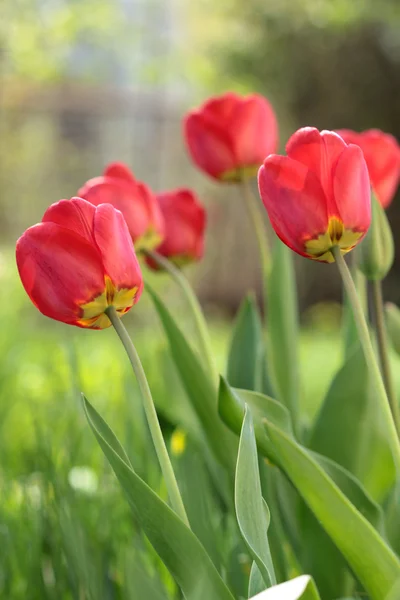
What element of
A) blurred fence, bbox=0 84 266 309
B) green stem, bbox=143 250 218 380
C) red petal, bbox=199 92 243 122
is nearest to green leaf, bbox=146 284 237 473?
green stem, bbox=143 250 218 380

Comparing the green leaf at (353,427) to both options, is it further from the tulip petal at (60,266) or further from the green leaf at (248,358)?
the tulip petal at (60,266)

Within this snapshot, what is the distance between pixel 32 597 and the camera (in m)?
0.76

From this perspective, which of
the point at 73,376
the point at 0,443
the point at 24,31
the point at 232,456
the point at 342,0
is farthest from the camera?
the point at 24,31

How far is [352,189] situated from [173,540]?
22 cm

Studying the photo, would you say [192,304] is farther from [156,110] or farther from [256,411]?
[156,110]

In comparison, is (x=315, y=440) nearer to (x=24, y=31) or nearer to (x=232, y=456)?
(x=232, y=456)

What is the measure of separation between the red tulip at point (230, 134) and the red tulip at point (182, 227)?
0.05 meters

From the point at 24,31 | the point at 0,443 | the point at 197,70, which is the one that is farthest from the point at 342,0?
the point at 0,443

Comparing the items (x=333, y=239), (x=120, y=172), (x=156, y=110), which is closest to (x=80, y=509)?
(x=120, y=172)

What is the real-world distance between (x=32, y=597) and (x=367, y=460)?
13.1 inches

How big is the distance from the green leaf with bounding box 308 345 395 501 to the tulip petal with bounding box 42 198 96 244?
0.28 m

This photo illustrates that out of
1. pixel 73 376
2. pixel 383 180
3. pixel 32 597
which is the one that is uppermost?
pixel 383 180

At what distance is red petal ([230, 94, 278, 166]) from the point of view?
2.52 ft

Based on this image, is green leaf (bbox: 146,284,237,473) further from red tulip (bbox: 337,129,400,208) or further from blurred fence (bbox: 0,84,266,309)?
blurred fence (bbox: 0,84,266,309)
